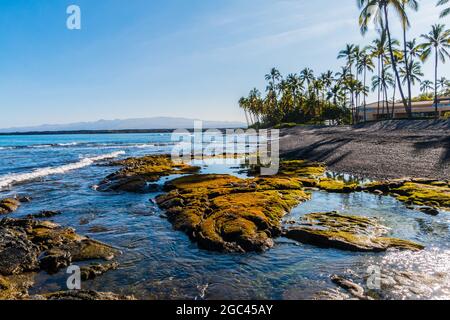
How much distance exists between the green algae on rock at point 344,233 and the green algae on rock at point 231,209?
994mm

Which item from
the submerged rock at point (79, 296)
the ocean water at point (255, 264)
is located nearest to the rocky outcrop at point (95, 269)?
the ocean water at point (255, 264)

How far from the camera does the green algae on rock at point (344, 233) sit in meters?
9.85

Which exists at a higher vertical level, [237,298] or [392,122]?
[392,122]

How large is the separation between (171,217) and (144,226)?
49.0 inches

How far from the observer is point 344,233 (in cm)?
1074

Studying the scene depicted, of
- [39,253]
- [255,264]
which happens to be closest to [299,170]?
[255,264]

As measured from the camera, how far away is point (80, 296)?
681cm

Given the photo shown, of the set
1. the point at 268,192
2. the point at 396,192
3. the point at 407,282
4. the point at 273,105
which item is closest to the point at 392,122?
the point at 396,192

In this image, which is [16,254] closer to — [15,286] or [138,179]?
[15,286]

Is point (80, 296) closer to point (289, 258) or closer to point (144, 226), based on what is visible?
point (289, 258)

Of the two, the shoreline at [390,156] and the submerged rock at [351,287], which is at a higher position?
the shoreline at [390,156]

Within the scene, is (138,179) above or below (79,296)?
above

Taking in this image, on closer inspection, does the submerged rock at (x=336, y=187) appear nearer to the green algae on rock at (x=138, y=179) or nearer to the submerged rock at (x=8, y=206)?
the green algae on rock at (x=138, y=179)

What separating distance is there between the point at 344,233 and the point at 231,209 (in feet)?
13.9
